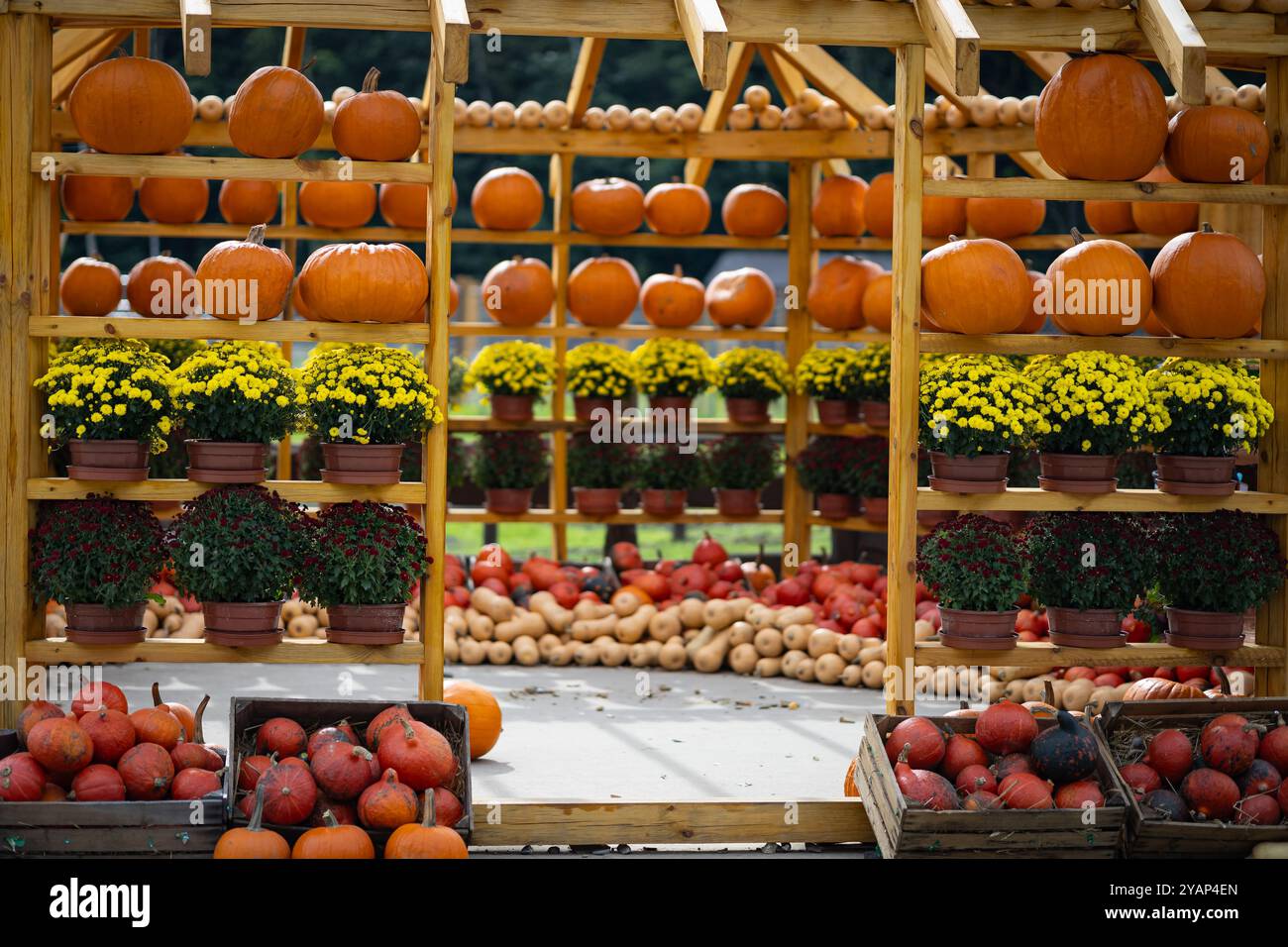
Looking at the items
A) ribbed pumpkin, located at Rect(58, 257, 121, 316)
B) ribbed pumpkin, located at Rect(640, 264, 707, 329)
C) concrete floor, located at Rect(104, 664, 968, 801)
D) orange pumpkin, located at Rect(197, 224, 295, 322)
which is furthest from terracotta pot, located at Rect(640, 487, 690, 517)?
orange pumpkin, located at Rect(197, 224, 295, 322)

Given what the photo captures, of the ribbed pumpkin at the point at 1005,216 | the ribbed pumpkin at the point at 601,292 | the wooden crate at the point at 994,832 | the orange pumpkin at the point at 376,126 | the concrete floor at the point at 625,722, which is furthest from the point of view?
the ribbed pumpkin at the point at 601,292

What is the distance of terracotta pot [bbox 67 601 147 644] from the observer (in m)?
4.95

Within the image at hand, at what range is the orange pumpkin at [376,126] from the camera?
516 cm

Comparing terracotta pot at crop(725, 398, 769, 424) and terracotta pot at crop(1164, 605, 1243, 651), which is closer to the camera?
terracotta pot at crop(1164, 605, 1243, 651)

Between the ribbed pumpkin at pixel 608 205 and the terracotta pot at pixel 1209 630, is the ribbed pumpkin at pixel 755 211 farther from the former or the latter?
the terracotta pot at pixel 1209 630

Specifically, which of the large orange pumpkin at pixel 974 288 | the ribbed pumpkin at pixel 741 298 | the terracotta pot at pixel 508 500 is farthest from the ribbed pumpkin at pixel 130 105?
the ribbed pumpkin at pixel 741 298

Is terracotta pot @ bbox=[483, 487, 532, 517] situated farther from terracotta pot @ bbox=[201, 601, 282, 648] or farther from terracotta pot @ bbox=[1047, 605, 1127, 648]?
terracotta pot @ bbox=[1047, 605, 1127, 648]

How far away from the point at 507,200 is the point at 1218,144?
15.5 ft

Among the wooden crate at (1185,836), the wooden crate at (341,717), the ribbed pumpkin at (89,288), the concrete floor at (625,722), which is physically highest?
the ribbed pumpkin at (89,288)

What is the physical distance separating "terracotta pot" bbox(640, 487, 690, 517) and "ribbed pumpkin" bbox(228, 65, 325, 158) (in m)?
4.28

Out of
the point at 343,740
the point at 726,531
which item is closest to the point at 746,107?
the point at 343,740

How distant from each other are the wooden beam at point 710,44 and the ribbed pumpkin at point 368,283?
1.21 meters

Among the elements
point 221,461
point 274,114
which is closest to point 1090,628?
point 221,461
